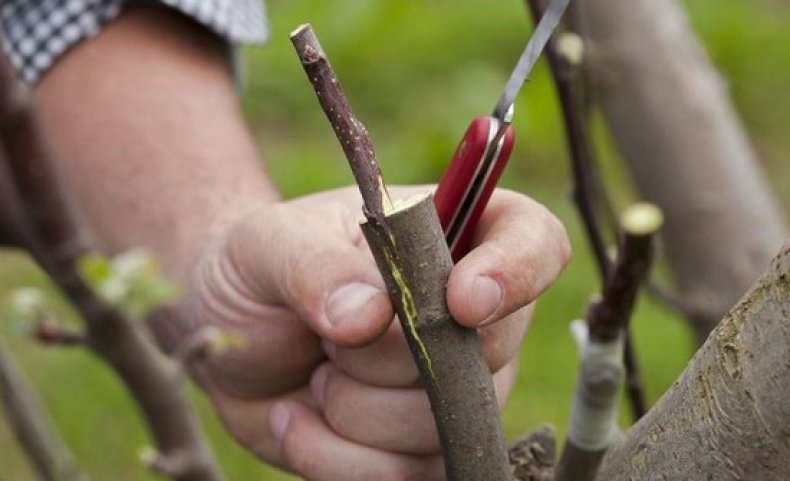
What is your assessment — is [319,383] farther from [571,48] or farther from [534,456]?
[571,48]

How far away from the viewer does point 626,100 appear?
1.36m

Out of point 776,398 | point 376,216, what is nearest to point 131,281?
point 376,216

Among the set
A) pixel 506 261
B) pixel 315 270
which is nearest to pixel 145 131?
pixel 315 270

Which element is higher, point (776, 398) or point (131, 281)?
point (776, 398)

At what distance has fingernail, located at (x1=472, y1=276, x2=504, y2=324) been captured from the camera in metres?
0.59

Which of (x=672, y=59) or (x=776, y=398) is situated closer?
(x=776, y=398)

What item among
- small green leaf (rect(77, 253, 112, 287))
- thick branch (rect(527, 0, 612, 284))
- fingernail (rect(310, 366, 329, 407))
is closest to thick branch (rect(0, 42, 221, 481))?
small green leaf (rect(77, 253, 112, 287))

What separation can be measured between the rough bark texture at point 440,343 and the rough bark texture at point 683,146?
2.42 feet

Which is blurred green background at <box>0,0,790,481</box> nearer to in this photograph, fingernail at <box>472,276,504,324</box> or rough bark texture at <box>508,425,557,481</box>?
rough bark texture at <box>508,425,557,481</box>

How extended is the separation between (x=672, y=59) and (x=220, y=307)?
582mm

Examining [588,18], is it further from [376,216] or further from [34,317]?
[376,216]

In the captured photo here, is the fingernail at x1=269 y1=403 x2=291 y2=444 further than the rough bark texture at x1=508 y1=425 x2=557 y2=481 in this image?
Yes

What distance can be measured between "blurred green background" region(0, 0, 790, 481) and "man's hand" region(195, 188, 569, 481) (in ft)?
4.16

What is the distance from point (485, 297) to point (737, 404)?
0.14 metres
